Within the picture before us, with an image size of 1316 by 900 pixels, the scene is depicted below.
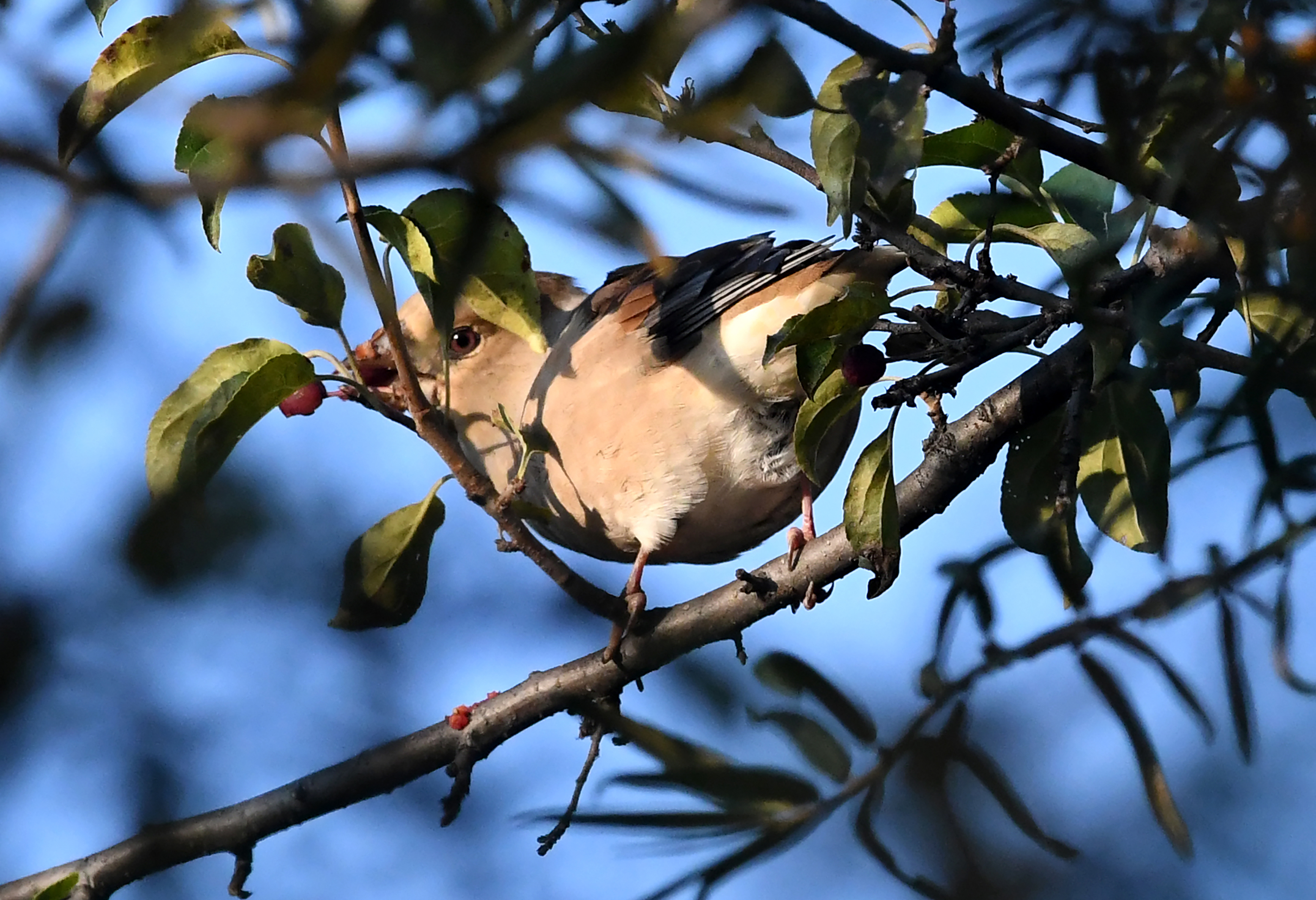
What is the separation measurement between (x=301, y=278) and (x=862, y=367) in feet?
3.69

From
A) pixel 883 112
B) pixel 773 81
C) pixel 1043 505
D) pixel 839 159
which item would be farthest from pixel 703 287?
pixel 773 81

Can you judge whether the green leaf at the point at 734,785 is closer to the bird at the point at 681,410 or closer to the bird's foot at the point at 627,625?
the bird's foot at the point at 627,625

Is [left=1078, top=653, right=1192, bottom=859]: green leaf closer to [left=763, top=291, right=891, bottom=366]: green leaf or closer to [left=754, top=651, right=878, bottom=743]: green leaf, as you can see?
[left=754, top=651, right=878, bottom=743]: green leaf

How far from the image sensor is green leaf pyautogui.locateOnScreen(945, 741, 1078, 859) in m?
0.93

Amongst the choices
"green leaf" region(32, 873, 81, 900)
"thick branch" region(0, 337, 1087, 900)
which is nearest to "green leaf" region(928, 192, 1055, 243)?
"thick branch" region(0, 337, 1087, 900)

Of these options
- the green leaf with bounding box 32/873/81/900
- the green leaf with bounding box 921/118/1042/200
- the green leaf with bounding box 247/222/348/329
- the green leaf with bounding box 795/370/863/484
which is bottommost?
the green leaf with bounding box 32/873/81/900

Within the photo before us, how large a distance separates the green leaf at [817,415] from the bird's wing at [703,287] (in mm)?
1256

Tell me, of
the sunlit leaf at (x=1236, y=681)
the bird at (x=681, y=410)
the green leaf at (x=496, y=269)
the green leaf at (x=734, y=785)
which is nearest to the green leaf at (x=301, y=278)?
the green leaf at (x=496, y=269)

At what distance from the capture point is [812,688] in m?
1.30

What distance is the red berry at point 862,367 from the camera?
2.47 metres

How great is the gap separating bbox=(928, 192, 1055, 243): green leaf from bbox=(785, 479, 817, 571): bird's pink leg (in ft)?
2.69

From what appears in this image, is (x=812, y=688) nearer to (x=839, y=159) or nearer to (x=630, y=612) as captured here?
(x=839, y=159)

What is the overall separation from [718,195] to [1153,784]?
0.53 m

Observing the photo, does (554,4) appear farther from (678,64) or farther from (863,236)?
(863,236)
